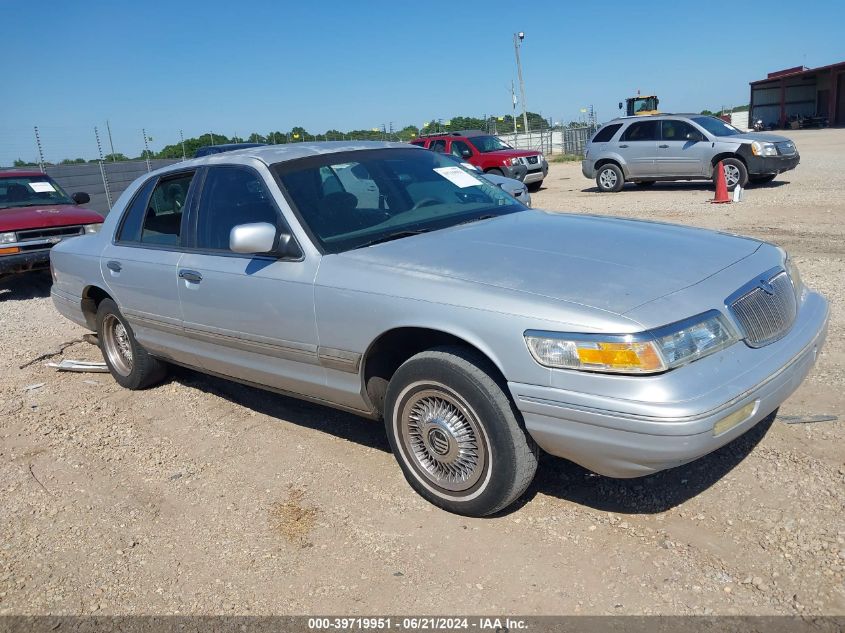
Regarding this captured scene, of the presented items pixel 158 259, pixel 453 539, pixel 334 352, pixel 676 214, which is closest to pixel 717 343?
pixel 453 539

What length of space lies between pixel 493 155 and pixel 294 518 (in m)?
16.5

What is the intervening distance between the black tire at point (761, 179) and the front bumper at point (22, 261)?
44.8ft

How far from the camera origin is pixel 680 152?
1602 cm

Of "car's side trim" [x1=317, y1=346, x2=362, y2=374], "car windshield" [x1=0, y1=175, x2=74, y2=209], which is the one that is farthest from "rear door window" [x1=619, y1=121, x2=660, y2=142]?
"car's side trim" [x1=317, y1=346, x2=362, y2=374]

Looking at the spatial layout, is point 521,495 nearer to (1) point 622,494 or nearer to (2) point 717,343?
(1) point 622,494

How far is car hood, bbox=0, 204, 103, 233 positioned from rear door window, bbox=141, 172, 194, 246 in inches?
227

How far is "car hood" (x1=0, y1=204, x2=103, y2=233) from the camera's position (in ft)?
31.8

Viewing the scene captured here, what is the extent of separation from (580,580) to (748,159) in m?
14.3

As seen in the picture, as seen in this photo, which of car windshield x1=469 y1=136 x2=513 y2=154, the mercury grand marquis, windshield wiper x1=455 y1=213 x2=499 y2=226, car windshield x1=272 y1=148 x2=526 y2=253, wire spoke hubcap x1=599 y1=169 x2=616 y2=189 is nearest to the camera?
the mercury grand marquis

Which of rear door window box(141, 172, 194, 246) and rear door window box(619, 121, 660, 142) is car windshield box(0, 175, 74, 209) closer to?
rear door window box(141, 172, 194, 246)

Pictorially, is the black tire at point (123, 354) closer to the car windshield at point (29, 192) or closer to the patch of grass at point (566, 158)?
the car windshield at point (29, 192)

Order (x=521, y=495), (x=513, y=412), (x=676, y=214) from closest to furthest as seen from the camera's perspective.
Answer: (x=513, y=412) → (x=521, y=495) → (x=676, y=214)

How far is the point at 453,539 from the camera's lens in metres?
3.26

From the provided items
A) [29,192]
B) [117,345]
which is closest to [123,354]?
[117,345]
